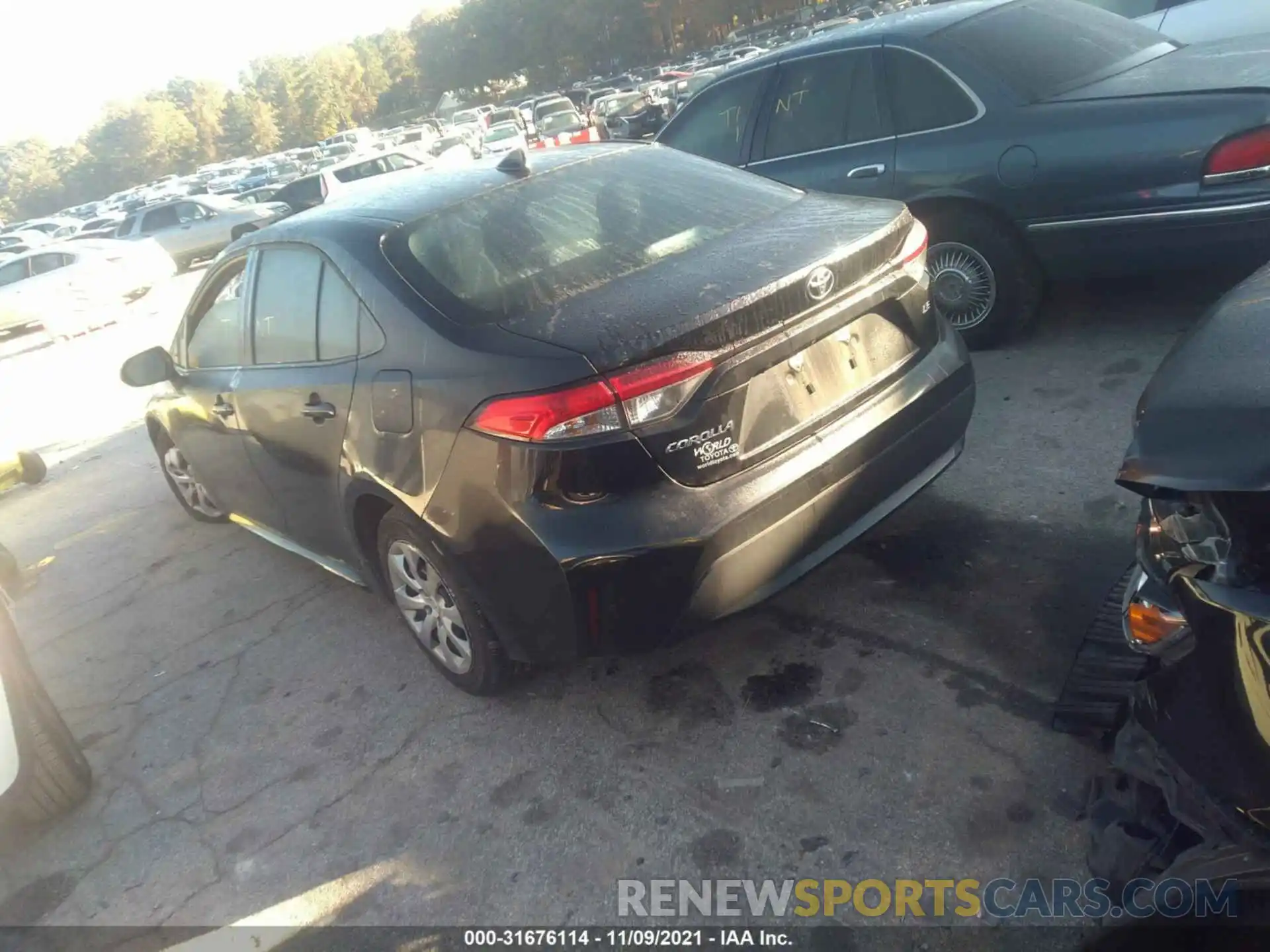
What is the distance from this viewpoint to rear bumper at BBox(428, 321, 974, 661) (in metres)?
2.71

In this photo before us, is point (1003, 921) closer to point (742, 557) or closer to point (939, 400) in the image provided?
point (742, 557)

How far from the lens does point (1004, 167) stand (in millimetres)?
4801

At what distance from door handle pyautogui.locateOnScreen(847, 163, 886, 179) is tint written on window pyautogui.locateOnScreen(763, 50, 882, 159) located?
0.54ft

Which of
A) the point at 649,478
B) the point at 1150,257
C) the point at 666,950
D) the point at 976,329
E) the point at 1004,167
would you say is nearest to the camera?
the point at 666,950

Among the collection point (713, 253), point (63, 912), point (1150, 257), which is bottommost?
point (63, 912)

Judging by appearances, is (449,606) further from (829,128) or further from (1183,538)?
(829,128)

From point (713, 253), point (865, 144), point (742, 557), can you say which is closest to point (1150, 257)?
point (865, 144)

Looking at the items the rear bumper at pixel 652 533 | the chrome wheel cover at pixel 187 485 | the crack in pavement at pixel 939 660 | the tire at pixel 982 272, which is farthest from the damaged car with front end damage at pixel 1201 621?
the chrome wheel cover at pixel 187 485

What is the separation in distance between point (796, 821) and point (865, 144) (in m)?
3.90

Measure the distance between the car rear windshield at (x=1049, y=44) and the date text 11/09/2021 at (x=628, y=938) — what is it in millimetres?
4032

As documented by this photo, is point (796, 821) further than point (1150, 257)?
No

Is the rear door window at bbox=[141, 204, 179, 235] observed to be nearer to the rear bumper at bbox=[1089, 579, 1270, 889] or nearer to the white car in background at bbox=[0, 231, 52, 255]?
the white car in background at bbox=[0, 231, 52, 255]

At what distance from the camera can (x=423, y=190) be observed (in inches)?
145
